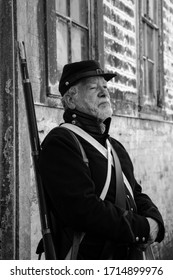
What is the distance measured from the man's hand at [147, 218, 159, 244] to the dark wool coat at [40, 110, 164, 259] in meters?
0.06

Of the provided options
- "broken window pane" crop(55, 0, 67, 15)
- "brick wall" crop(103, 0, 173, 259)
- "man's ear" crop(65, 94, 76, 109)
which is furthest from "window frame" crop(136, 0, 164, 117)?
"man's ear" crop(65, 94, 76, 109)

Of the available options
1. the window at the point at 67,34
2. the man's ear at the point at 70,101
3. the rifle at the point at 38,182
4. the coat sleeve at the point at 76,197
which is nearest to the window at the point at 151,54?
the window at the point at 67,34

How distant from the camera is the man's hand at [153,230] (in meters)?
3.12

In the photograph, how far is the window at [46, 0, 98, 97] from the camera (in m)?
4.56

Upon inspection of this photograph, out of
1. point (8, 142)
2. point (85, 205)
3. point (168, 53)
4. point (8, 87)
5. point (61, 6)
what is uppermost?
point (61, 6)

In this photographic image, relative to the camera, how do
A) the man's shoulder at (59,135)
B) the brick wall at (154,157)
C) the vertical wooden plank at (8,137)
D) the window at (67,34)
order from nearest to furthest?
the man's shoulder at (59,135)
the vertical wooden plank at (8,137)
the window at (67,34)
the brick wall at (154,157)

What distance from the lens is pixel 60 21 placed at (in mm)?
5016

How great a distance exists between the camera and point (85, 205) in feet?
9.23

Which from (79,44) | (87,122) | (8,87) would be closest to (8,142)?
(8,87)

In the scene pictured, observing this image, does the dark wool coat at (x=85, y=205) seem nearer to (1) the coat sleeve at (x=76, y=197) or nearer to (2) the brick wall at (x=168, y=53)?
(1) the coat sleeve at (x=76, y=197)

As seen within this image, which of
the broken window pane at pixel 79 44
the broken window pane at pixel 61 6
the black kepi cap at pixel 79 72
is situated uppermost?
the broken window pane at pixel 61 6

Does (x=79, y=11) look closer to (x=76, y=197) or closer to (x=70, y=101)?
(x=70, y=101)

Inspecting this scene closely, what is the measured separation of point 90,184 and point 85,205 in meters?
0.12

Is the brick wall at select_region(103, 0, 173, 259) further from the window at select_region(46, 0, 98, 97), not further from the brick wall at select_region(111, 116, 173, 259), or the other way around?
the window at select_region(46, 0, 98, 97)
